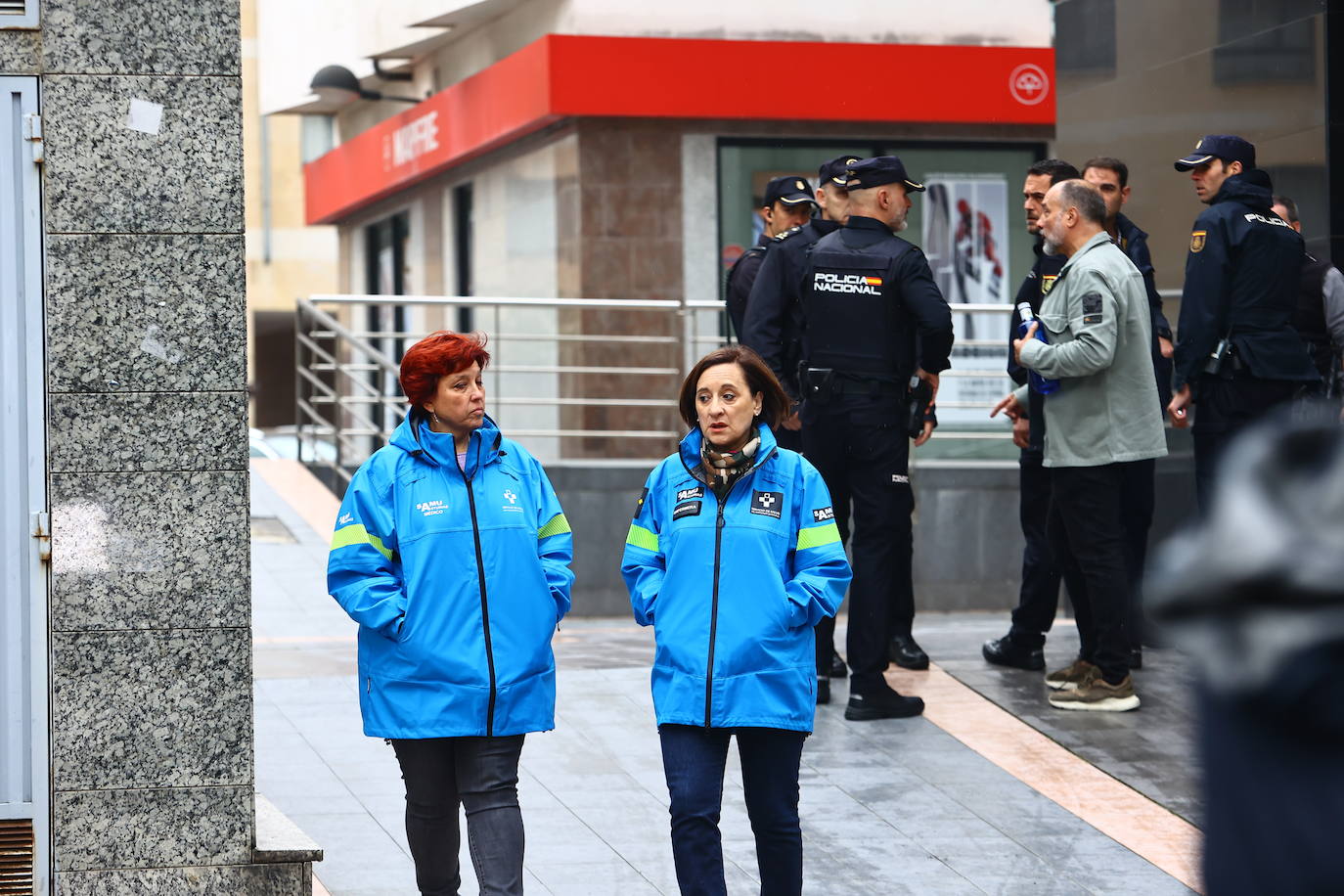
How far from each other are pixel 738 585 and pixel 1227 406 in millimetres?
3708

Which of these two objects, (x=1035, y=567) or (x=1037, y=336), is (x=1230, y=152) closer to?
(x=1037, y=336)

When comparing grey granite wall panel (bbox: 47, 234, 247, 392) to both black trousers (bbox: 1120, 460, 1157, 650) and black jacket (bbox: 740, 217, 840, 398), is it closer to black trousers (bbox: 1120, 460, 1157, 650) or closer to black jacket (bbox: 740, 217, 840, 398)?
black jacket (bbox: 740, 217, 840, 398)

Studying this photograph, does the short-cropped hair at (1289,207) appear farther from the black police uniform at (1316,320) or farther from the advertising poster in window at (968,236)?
the advertising poster in window at (968,236)

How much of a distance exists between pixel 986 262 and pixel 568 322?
3892 mm

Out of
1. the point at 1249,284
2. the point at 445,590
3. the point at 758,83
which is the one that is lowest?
the point at 445,590

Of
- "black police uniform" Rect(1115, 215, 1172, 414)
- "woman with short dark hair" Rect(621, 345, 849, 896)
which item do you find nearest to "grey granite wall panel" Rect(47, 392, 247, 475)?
"woman with short dark hair" Rect(621, 345, 849, 896)

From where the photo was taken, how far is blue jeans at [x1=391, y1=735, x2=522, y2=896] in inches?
185

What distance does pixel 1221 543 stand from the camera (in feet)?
4.69

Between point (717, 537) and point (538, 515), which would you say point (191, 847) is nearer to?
point (538, 515)

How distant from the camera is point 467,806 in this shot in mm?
4785

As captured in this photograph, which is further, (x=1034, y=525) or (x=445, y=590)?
(x=1034, y=525)

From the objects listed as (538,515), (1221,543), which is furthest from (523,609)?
(1221,543)

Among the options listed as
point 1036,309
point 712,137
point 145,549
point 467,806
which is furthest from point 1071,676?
point 712,137

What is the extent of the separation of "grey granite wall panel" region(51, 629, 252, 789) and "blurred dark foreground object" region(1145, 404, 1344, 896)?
3.84 meters
